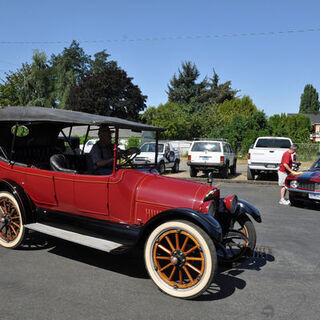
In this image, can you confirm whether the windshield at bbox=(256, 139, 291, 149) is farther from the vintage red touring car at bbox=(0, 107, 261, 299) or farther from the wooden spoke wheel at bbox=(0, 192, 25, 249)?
the wooden spoke wheel at bbox=(0, 192, 25, 249)

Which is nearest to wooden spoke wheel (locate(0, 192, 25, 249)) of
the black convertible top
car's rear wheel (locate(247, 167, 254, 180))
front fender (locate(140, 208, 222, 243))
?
Result: the black convertible top

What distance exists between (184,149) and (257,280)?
97.7 feet

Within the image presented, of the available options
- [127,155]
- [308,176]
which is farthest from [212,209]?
[308,176]

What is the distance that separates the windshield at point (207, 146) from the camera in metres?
15.7

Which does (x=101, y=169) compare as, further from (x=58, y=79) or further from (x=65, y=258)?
(x=58, y=79)

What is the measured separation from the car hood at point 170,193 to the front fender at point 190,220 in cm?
27

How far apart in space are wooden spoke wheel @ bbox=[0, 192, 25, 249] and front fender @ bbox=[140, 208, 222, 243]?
6.92ft

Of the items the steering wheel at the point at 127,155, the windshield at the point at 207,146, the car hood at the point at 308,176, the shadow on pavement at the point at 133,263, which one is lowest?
the shadow on pavement at the point at 133,263

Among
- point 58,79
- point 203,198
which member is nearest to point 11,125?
point 203,198

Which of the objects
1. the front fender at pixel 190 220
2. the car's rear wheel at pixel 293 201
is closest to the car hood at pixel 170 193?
the front fender at pixel 190 220

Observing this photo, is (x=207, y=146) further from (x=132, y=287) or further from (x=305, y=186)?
(x=132, y=287)

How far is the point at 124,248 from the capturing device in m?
3.72

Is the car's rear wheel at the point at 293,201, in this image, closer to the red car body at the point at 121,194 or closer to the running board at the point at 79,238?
the red car body at the point at 121,194

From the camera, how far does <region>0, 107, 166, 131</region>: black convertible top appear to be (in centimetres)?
418
